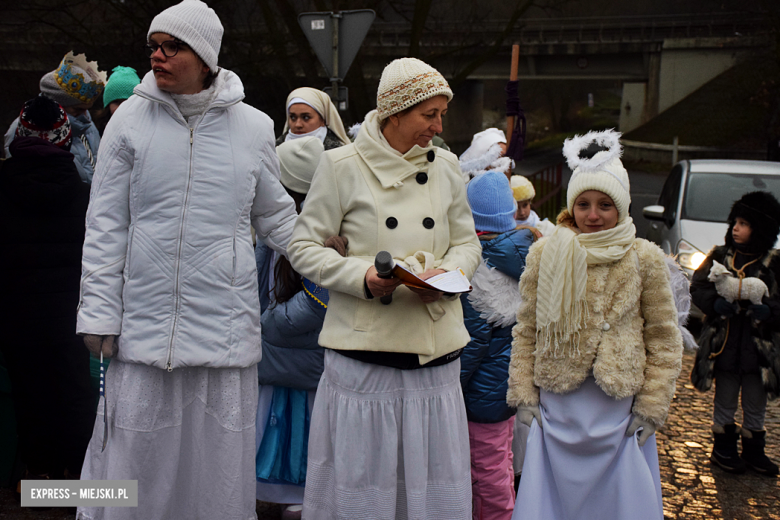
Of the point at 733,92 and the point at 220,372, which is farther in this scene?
the point at 733,92

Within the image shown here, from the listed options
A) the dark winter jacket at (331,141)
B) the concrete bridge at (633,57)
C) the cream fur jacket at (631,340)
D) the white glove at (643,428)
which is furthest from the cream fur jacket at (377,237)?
the concrete bridge at (633,57)

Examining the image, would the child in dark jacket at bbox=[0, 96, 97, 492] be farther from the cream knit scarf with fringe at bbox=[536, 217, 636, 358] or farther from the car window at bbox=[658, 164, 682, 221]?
the car window at bbox=[658, 164, 682, 221]

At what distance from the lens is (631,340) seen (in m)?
2.84

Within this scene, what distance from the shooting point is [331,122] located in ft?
14.7

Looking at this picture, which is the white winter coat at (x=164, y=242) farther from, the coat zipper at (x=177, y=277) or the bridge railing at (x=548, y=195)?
the bridge railing at (x=548, y=195)

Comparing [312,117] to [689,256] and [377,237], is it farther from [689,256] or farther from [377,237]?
[689,256]

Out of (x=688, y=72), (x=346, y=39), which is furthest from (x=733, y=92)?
(x=346, y=39)

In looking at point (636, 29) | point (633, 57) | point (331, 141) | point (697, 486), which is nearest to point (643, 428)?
point (697, 486)

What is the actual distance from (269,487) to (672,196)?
6595 mm

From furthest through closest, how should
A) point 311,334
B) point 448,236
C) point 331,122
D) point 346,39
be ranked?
1. point 346,39
2. point 331,122
3. point 311,334
4. point 448,236

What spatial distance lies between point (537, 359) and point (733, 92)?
3947cm

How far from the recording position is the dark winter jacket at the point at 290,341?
3430 millimetres

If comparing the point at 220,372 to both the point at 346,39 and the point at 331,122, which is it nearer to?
the point at 331,122

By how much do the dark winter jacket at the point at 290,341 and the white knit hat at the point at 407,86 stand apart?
1.04 metres
